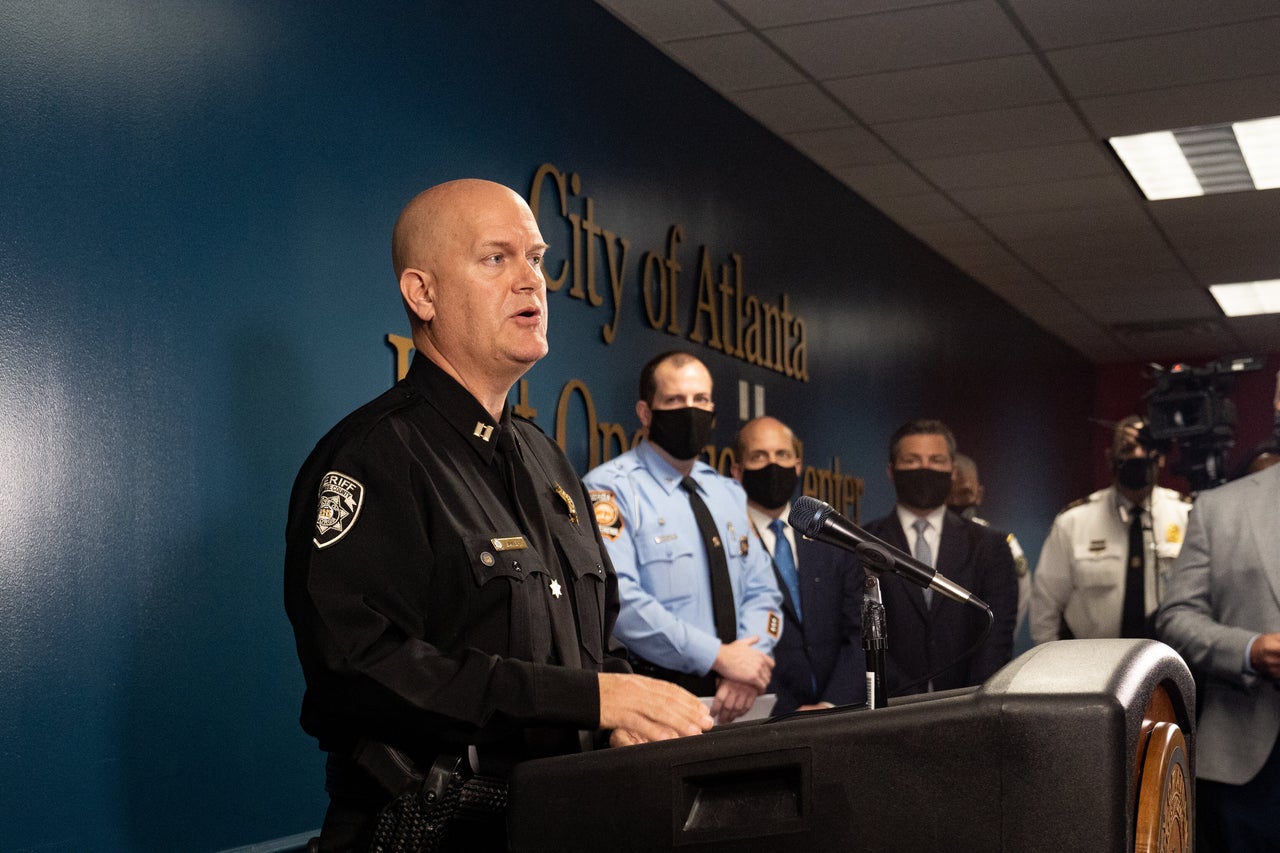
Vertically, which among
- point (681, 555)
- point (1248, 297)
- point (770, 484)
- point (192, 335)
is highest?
point (1248, 297)

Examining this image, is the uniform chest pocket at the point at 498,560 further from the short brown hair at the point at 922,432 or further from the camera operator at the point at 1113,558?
the camera operator at the point at 1113,558

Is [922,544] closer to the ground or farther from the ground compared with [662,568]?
farther from the ground

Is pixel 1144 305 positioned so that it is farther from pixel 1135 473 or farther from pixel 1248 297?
pixel 1135 473

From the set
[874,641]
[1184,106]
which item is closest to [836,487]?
[1184,106]

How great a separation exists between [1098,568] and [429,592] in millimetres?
3927

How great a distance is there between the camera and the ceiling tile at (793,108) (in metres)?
5.22

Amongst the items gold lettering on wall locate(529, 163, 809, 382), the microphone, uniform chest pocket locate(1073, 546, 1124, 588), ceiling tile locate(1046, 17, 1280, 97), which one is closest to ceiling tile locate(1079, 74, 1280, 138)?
ceiling tile locate(1046, 17, 1280, 97)

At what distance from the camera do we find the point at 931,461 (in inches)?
174

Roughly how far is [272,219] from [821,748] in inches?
80.5

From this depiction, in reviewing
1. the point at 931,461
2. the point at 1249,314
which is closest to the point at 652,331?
the point at 931,461

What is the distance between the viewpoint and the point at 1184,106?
5410 millimetres

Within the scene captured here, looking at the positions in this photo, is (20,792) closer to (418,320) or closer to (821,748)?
(418,320)

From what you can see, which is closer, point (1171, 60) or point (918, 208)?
point (1171, 60)

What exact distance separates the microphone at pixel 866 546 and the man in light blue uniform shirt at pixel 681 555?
4.99ft
